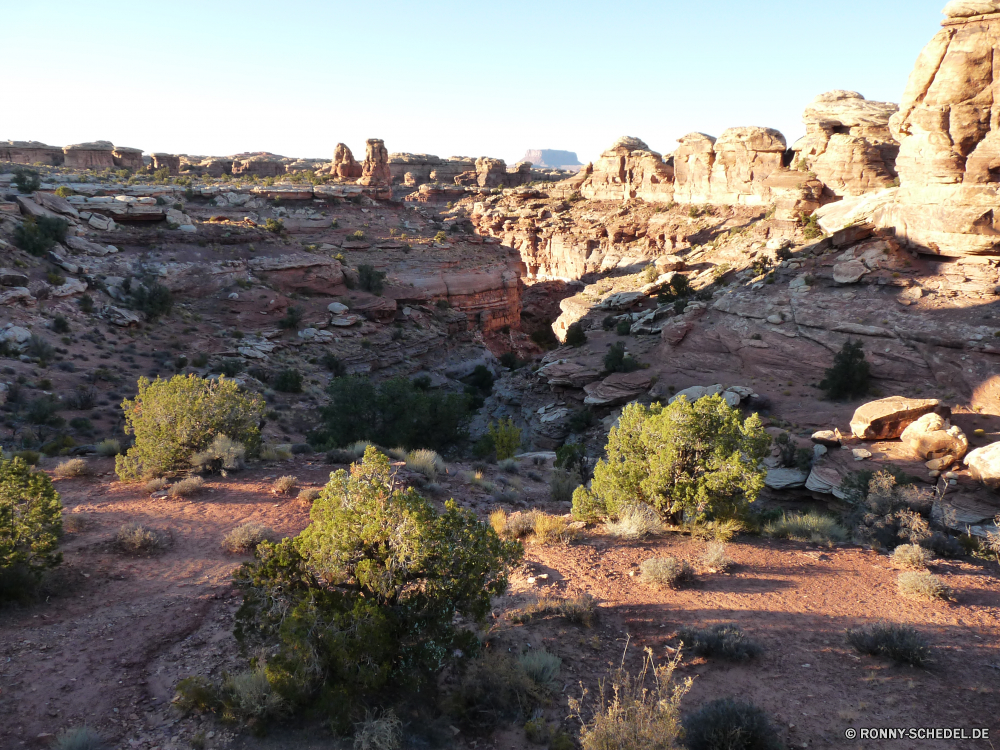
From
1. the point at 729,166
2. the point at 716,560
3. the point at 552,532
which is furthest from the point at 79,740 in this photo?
the point at 729,166

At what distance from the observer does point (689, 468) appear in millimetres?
10094

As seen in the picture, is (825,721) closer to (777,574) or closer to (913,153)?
(777,574)

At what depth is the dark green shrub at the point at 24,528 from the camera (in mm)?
6828

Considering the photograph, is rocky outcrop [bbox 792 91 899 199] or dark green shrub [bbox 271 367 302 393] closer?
dark green shrub [bbox 271 367 302 393]

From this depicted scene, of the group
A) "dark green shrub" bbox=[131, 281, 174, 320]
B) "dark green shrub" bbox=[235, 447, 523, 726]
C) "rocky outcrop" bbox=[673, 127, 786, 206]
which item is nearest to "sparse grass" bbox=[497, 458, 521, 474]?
"dark green shrub" bbox=[235, 447, 523, 726]

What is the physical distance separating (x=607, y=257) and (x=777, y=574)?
145 feet

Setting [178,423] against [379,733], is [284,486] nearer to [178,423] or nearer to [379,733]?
[178,423]

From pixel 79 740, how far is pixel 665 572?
6.53 m

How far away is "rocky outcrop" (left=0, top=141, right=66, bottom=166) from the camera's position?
188 feet

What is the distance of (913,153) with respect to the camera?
22766 millimetres

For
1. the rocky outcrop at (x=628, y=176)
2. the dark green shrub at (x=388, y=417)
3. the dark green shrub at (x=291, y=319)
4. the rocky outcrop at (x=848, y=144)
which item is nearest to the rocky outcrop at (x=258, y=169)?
the rocky outcrop at (x=628, y=176)

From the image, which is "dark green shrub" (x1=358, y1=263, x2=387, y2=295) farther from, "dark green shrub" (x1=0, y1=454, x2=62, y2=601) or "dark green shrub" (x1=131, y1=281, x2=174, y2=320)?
"dark green shrub" (x1=0, y1=454, x2=62, y2=601)

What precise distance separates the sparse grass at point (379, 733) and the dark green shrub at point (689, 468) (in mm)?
5931

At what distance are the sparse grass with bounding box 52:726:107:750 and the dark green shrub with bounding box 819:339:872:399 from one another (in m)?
22.2
